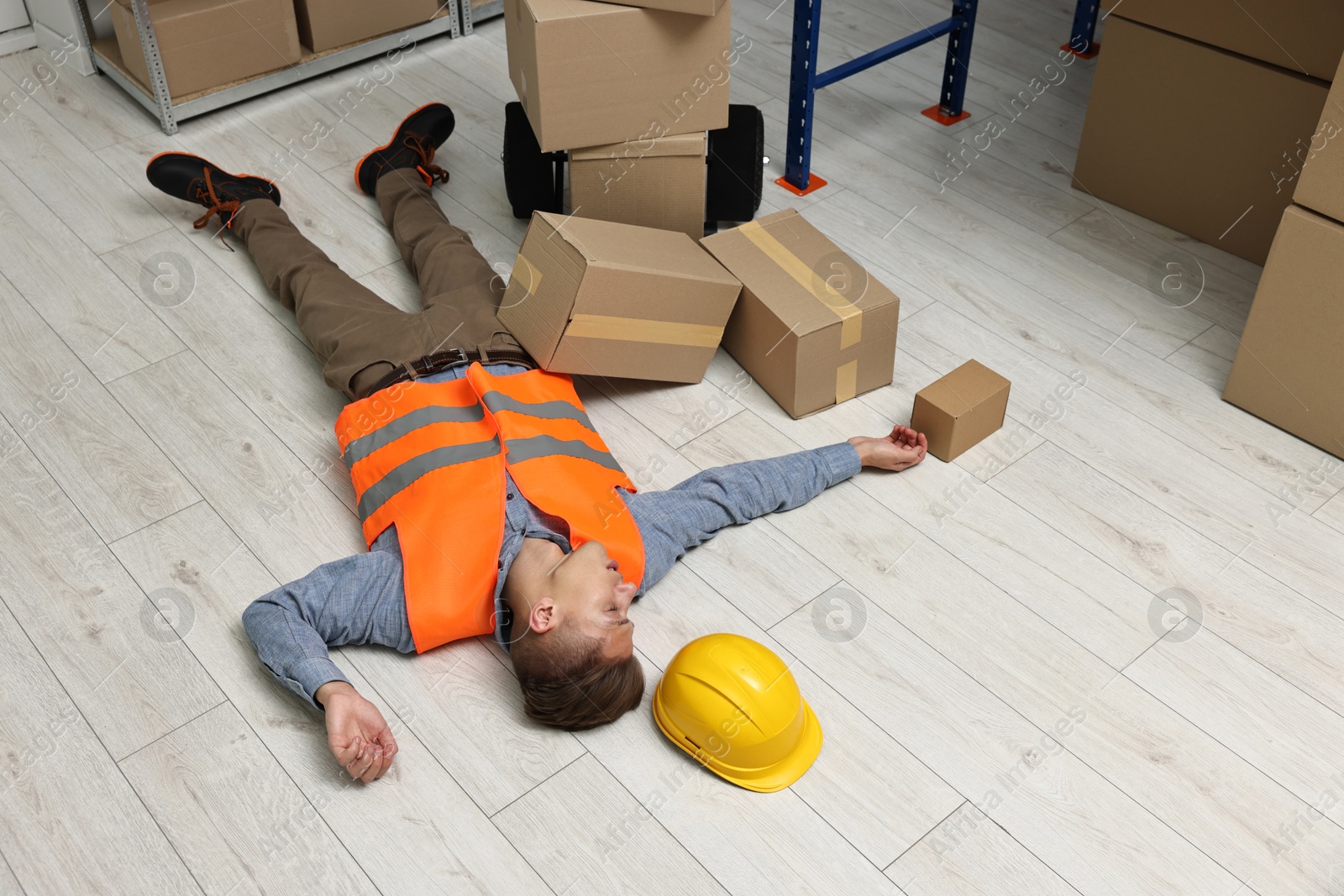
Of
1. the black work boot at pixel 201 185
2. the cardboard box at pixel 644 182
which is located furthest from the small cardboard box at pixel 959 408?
the black work boot at pixel 201 185

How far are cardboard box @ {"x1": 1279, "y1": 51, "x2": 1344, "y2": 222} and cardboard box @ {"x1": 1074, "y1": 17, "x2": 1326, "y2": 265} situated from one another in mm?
538

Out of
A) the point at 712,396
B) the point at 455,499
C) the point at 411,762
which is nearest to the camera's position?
the point at 411,762

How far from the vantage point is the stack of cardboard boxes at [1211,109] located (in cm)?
240

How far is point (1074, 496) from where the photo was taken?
2135mm

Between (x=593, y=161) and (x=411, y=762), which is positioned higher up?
(x=593, y=161)

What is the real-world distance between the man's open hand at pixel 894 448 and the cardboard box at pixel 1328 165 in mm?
782

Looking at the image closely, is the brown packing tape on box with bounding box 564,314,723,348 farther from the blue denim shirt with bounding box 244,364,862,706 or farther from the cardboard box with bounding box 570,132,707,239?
the cardboard box with bounding box 570,132,707,239

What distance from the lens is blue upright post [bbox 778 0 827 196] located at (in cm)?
265

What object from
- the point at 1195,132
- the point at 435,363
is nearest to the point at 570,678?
the point at 435,363

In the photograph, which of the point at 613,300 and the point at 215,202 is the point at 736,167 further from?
the point at 215,202

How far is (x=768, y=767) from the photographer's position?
66.2 inches

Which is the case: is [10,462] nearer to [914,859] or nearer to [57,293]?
[57,293]

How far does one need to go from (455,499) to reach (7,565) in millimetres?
814

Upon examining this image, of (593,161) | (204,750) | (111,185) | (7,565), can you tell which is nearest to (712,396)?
(593,161)
